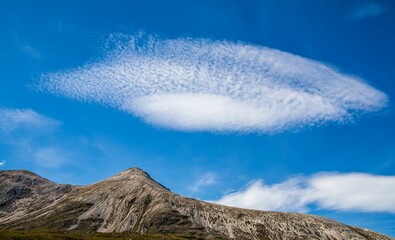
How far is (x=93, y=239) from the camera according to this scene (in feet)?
645

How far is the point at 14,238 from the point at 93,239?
139 ft

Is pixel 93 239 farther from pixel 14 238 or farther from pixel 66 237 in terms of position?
pixel 14 238

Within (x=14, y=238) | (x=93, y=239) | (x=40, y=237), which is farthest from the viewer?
(x=93, y=239)

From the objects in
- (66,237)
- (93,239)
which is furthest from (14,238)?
(93,239)

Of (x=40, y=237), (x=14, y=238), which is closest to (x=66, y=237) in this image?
(x=40, y=237)

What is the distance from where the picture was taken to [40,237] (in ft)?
591

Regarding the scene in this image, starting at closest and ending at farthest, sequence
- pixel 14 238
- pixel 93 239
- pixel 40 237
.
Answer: pixel 14 238 → pixel 40 237 → pixel 93 239

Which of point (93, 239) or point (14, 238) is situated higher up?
point (93, 239)

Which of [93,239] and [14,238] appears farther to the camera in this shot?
[93,239]

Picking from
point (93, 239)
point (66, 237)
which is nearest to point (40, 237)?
point (66, 237)

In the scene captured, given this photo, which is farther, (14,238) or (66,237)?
(66,237)

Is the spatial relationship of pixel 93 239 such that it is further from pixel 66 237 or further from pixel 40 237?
pixel 40 237

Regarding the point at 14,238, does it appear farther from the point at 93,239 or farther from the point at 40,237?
the point at 93,239

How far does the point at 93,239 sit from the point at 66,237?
13.8 m
